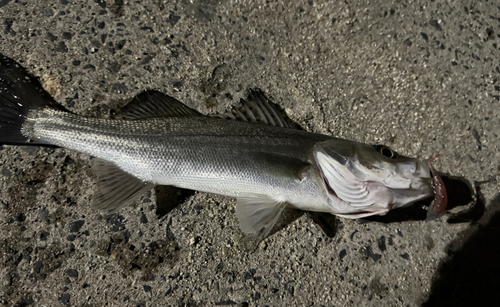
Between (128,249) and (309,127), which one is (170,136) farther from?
(309,127)

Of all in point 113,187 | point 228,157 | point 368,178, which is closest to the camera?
point 368,178

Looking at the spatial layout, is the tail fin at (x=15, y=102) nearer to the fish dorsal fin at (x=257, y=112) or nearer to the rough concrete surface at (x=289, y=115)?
the rough concrete surface at (x=289, y=115)

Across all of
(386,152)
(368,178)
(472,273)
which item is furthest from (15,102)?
(472,273)

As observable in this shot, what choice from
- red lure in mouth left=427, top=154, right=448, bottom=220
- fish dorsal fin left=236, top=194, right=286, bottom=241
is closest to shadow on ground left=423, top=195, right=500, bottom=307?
red lure in mouth left=427, top=154, right=448, bottom=220

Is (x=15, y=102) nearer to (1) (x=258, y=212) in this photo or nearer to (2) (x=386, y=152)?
(1) (x=258, y=212)

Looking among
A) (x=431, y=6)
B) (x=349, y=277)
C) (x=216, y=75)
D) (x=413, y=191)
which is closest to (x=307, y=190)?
(x=413, y=191)

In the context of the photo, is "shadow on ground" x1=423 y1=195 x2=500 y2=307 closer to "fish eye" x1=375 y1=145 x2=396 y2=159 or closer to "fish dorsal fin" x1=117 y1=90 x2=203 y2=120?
"fish eye" x1=375 y1=145 x2=396 y2=159

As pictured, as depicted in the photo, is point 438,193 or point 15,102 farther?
point 15,102
